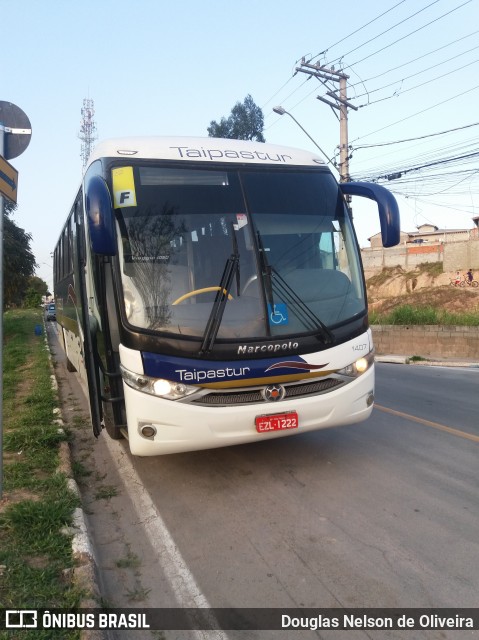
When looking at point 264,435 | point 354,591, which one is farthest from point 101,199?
point 354,591

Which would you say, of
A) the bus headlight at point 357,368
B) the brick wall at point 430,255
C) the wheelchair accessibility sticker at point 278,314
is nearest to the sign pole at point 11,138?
the wheelchair accessibility sticker at point 278,314

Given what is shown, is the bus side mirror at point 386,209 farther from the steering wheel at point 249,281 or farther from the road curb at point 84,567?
the road curb at point 84,567

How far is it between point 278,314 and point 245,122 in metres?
30.8

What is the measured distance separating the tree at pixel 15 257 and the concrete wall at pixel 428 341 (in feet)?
54.9

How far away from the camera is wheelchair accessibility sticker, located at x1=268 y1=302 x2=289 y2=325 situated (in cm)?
445

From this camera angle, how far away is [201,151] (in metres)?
4.99

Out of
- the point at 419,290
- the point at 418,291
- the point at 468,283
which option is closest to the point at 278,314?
the point at 468,283

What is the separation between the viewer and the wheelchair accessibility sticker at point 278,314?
4.45 meters

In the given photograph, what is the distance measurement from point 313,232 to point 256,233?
0.67 metres

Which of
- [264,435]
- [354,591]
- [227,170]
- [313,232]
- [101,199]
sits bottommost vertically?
[354,591]

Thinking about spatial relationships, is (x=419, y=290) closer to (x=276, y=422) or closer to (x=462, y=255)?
(x=462, y=255)

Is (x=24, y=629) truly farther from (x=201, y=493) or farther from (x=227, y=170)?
(x=227, y=170)

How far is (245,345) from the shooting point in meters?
4.27

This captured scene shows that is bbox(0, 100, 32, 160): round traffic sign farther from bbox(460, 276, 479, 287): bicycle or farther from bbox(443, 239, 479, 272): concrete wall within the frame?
bbox(443, 239, 479, 272): concrete wall
